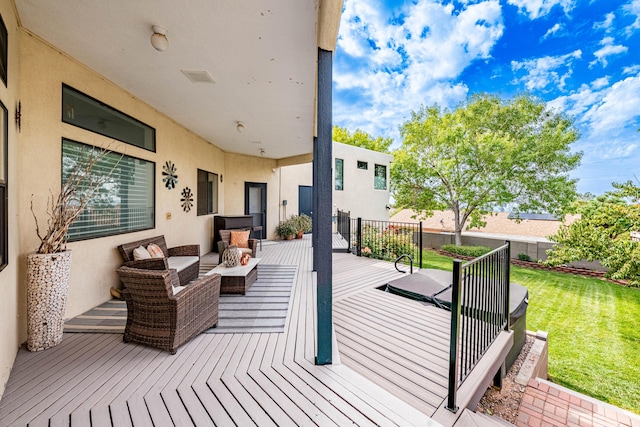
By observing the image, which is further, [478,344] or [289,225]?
[289,225]

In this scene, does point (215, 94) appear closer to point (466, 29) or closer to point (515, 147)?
point (515, 147)

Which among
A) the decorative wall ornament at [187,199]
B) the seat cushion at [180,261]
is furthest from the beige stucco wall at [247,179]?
the seat cushion at [180,261]

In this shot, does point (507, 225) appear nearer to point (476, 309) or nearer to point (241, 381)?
point (476, 309)

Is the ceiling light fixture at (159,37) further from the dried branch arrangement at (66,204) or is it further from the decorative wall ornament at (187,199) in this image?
the decorative wall ornament at (187,199)

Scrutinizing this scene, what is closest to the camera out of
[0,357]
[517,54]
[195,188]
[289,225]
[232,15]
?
[0,357]

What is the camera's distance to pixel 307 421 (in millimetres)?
1584

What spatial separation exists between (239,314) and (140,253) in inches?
74.6

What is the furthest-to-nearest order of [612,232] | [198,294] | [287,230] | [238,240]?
[287,230] < [612,232] < [238,240] < [198,294]

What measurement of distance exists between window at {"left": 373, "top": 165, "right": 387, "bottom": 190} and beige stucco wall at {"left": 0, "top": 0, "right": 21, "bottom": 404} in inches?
496

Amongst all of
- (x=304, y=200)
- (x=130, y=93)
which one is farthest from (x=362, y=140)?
(x=130, y=93)

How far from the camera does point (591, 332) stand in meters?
6.26

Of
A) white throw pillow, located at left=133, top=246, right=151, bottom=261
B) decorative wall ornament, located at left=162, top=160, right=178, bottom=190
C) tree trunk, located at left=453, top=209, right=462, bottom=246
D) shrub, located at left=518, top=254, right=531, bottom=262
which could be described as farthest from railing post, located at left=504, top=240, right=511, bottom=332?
tree trunk, located at left=453, top=209, right=462, bottom=246

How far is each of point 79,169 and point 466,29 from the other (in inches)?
958

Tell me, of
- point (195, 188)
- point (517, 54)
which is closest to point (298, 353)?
point (195, 188)
